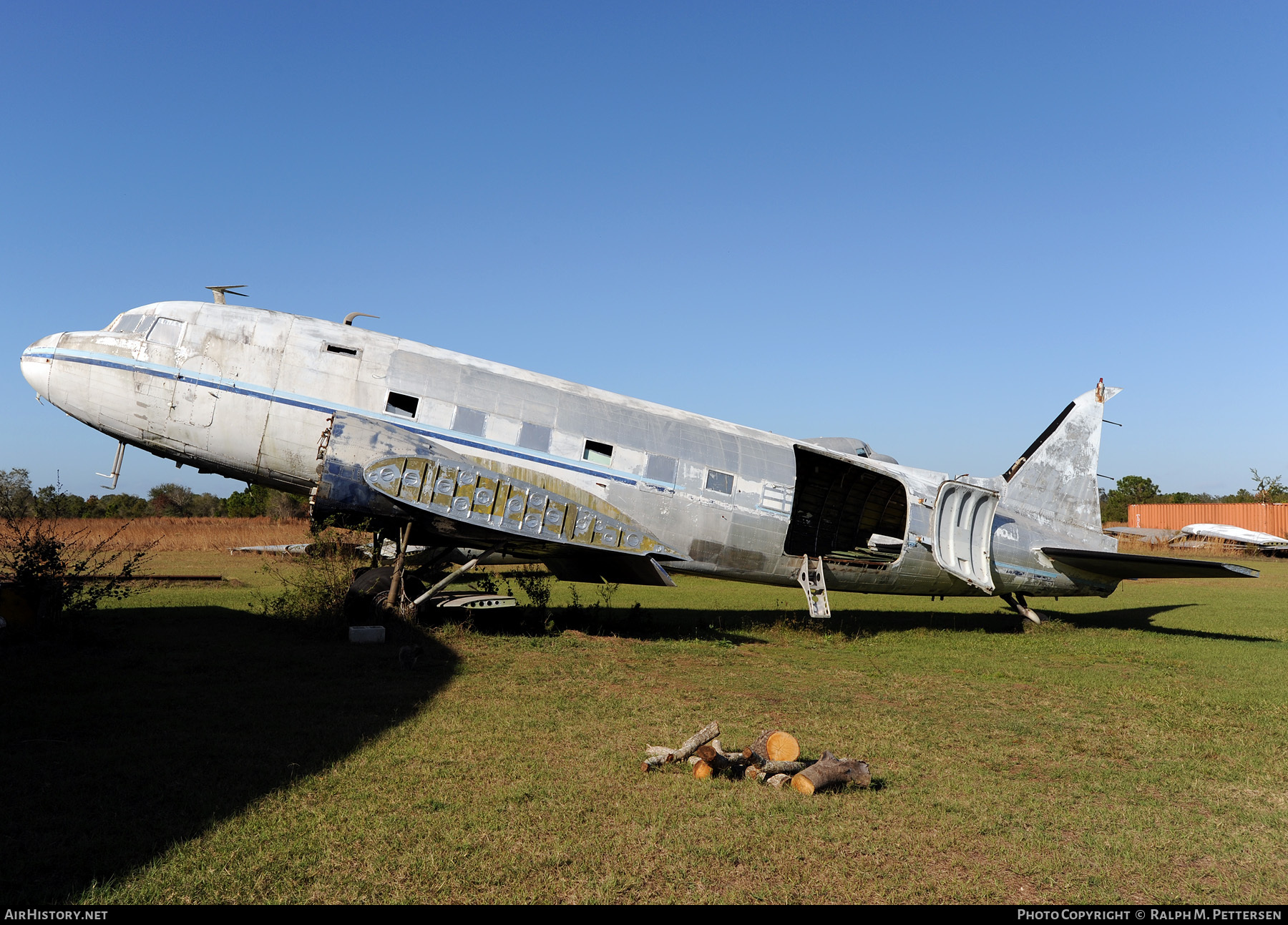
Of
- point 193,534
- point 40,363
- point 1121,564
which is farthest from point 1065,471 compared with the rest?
point 193,534

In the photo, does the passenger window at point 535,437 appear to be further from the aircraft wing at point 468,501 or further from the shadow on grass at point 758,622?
the shadow on grass at point 758,622

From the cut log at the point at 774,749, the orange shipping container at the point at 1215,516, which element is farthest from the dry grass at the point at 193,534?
the orange shipping container at the point at 1215,516

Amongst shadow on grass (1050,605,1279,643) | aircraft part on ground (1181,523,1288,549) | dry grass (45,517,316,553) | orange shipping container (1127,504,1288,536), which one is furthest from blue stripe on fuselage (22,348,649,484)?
orange shipping container (1127,504,1288,536)

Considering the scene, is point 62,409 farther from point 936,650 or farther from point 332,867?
point 936,650

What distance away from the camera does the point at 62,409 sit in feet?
48.3

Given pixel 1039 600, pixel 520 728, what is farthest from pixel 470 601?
pixel 1039 600

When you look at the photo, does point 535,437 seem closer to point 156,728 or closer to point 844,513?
point 156,728

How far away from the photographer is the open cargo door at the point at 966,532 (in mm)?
18234

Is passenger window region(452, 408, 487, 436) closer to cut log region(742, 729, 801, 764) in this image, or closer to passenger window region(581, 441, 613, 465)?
passenger window region(581, 441, 613, 465)

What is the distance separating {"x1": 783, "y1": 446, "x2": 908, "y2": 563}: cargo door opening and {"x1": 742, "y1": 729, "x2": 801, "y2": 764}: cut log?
10613 mm

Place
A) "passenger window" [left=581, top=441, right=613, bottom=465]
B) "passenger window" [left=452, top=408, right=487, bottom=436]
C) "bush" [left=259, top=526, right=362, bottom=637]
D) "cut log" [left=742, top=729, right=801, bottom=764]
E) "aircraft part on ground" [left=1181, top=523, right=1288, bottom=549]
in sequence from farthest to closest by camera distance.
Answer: "aircraft part on ground" [left=1181, top=523, right=1288, bottom=549] → "passenger window" [left=581, top=441, right=613, bottom=465] → "passenger window" [left=452, top=408, right=487, bottom=436] → "bush" [left=259, top=526, right=362, bottom=637] → "cut log" [left=742, top=729, right=801, bottom=764]

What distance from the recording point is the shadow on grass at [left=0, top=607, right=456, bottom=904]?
223 inches

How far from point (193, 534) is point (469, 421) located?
34540 mm

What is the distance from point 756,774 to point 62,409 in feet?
47.4
